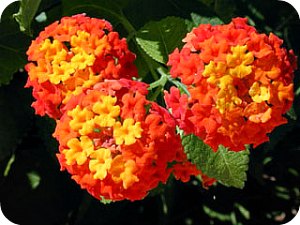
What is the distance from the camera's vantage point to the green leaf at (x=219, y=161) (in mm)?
1628

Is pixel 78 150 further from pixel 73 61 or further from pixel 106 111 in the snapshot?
pixel 73 61

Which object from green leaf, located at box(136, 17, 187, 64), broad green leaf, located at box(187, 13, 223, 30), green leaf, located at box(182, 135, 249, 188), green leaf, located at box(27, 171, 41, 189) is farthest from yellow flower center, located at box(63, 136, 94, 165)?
green leaf, located at box(27, 171, 41, 189)

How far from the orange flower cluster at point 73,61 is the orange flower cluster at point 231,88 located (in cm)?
15

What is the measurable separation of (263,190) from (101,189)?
112 centimetres

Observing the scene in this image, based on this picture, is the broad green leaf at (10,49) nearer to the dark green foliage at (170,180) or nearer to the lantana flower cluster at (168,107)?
the dark green foliage at (170,180)

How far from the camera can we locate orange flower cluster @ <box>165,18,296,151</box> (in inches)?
59.1

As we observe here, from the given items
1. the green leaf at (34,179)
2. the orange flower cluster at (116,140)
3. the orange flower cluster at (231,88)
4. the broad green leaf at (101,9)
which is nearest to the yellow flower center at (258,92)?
the orange flower cluster at (231,88)

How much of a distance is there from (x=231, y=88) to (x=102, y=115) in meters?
0.25

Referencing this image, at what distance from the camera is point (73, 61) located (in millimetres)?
1620

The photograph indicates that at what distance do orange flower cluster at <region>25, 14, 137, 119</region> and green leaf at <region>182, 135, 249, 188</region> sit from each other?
0.21 meters

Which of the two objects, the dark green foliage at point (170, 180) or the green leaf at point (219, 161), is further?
the dark green foliage at point (170, 180)

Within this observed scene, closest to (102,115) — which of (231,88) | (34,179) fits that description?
(231,88)

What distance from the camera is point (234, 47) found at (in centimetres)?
152

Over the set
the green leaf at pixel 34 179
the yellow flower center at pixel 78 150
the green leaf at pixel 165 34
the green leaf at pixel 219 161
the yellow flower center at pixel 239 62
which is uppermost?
the yellow flower center at pixel 239 62
